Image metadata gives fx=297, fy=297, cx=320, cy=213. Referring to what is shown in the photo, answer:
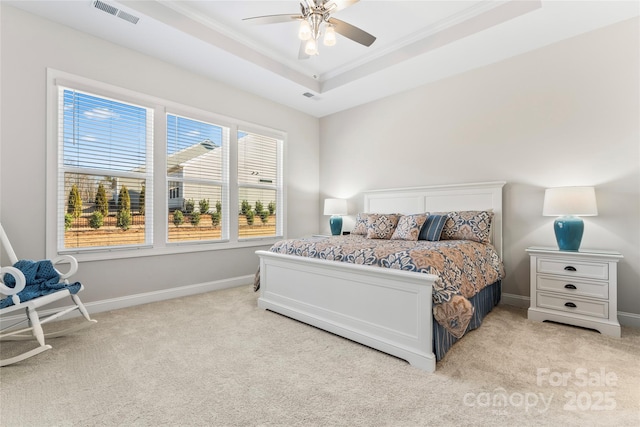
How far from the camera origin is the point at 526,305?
320 centimetres

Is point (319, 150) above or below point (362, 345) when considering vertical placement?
above

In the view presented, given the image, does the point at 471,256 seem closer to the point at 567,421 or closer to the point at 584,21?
the point at 567,421

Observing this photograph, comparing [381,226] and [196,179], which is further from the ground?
[196,179]

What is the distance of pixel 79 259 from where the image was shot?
2896 mm

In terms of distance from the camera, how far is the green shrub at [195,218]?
3.79 m

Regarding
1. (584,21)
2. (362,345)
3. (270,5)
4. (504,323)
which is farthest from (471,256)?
(270,5)

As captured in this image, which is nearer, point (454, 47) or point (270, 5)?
point (270, 5)

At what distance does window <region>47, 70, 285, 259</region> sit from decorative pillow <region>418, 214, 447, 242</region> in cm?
237

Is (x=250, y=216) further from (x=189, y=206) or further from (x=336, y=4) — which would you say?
(x=336, y=4)

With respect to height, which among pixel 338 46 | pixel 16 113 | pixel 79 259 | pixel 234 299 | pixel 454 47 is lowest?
pixel 234 299

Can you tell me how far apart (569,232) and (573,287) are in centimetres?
49

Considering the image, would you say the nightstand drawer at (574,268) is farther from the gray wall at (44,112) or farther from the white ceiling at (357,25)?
the gray wall at (44,112)

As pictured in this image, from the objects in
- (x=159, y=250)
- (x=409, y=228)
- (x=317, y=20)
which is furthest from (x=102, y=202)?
(x=409, y=228)

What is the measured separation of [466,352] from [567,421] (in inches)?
28.2
